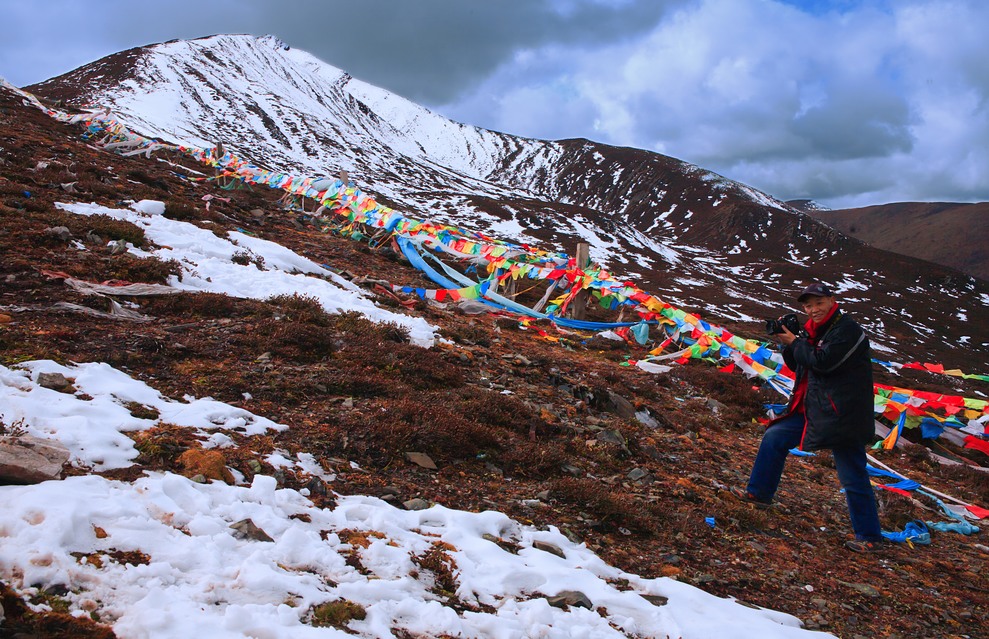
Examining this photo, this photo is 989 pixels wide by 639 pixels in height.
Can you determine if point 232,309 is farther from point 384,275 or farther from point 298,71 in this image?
point 298,71

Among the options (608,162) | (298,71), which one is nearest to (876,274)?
(608,162)

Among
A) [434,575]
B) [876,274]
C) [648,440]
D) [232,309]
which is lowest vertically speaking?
[434,575]

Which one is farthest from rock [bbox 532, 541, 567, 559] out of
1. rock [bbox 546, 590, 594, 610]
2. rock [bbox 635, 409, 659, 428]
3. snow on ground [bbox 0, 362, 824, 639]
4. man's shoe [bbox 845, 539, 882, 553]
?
rock [bbox 635, 409, 659, 428]

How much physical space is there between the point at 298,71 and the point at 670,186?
364 feet

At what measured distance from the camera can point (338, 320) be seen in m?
8.89

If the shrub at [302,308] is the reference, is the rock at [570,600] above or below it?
below

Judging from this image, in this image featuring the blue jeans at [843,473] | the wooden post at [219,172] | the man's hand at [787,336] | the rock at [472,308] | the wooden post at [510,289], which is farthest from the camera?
the wooden post at [219,172]

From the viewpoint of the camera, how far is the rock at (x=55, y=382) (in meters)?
4.54

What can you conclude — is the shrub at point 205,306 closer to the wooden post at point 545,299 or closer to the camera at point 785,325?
the camera at point 785,325

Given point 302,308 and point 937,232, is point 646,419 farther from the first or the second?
point 937,232

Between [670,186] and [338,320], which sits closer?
[338,320]

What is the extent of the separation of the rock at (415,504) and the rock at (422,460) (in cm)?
72

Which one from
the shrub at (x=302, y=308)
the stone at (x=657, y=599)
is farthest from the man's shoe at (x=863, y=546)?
the shrub at (x=302, y=308)

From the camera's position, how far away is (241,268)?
10594mm
